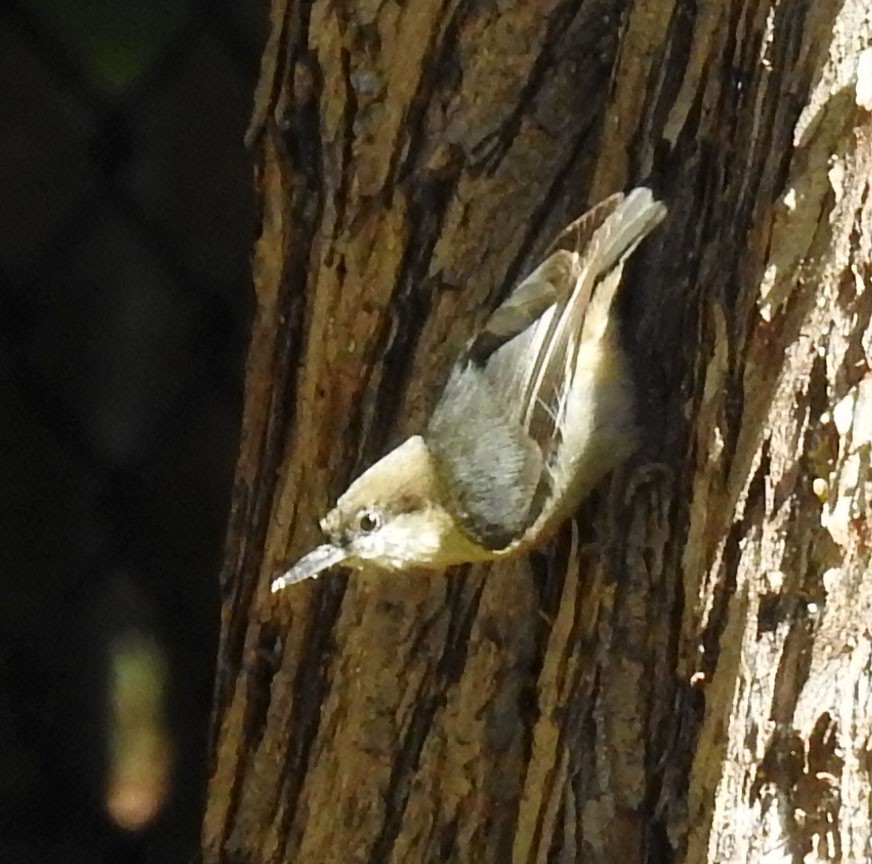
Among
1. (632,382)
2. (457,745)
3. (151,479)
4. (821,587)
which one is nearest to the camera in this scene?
(821,587)

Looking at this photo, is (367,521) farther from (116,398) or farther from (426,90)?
(116,398)

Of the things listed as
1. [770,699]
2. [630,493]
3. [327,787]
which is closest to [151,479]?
[327,787]

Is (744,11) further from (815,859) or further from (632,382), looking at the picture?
(815,859)

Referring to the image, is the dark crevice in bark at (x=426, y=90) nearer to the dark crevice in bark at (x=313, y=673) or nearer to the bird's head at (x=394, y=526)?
the bird's head at (x=394, y=526)

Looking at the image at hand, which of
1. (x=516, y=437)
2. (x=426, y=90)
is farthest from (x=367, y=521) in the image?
(x=426, y=90)

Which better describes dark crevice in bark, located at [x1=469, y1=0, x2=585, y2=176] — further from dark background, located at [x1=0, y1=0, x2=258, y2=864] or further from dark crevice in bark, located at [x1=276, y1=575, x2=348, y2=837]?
dark background, located at [x1=0, y1=0, x2=258, y2=864]

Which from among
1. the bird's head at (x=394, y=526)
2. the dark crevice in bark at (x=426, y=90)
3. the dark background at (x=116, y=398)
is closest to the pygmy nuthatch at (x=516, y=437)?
the bird's head at (x=394, y=526)
